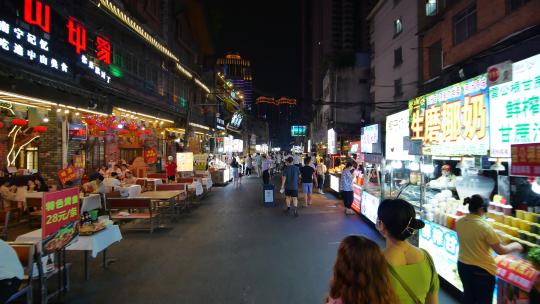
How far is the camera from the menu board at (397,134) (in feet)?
34.4

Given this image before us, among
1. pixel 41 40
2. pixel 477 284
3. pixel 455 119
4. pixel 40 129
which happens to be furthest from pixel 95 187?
pixel 477 284

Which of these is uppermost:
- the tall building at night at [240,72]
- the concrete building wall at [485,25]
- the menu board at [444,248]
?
the tall building at night at [240,72]

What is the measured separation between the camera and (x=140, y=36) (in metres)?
17.5

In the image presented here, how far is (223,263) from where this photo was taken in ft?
22.7

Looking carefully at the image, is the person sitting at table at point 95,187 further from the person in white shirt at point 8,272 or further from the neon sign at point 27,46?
the person in white shirt at point 8,272

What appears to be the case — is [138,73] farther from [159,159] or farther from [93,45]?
[159,159]

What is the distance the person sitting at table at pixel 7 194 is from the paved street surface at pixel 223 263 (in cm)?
384

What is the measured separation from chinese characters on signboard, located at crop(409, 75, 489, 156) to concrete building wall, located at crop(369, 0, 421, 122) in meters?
12.7

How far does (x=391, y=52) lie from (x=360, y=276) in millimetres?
27930

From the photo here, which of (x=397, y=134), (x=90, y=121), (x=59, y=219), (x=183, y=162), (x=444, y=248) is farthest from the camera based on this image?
(x=183, y=162)

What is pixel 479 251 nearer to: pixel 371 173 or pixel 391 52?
pixel 371 173

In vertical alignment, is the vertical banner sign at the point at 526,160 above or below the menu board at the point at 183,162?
above

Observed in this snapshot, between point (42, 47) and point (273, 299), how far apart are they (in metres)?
9.86

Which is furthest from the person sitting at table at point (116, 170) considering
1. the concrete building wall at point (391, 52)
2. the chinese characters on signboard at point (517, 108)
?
the concrete building wall at point (391, 52)
